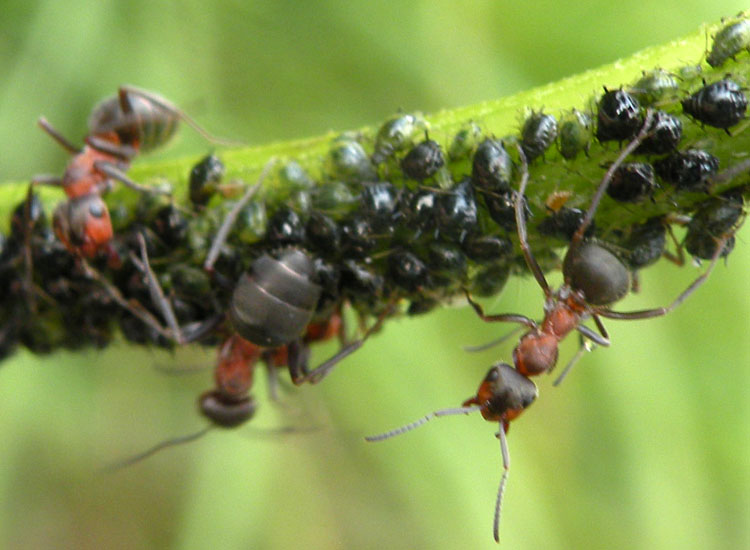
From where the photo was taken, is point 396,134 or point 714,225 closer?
point 714,225

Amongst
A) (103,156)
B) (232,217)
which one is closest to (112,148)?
(103,156)

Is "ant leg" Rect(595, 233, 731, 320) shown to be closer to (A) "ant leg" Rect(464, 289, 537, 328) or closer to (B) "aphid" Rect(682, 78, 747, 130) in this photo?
(A) "ant leg" Rect(464, 289, 537, 328)

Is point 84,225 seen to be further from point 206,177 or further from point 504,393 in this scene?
point 504,393

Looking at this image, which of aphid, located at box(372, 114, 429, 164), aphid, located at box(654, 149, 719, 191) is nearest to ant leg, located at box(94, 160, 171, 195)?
aphid, located at box(372, 114, 429, 164)

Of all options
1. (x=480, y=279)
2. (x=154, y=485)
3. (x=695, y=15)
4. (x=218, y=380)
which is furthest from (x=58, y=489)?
(x=695, y=15)

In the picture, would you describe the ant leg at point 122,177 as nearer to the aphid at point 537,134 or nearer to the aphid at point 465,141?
the aphid at point 465,141

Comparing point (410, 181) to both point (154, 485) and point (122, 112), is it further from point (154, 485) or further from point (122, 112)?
point (154, 485)

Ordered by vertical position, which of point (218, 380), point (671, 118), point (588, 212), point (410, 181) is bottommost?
point (218, 380)
